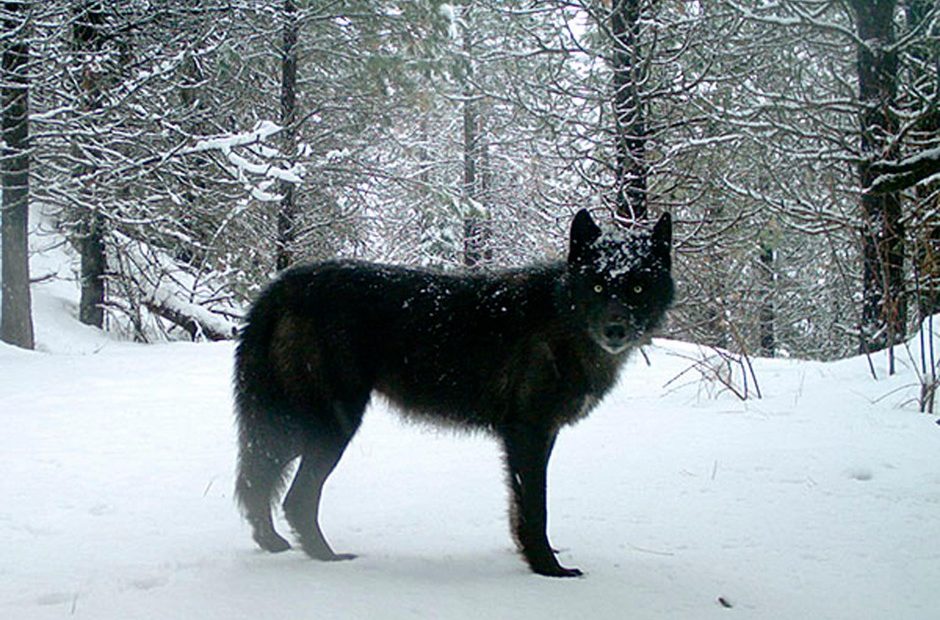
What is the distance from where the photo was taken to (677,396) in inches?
312

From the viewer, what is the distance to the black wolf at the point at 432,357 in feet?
12.4

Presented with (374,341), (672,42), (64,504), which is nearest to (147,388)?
(64,504)

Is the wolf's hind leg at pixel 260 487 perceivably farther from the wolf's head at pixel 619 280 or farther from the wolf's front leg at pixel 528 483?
the wolf's head at pixel 619 280

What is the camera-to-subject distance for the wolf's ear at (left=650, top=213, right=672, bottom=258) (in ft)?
13.1

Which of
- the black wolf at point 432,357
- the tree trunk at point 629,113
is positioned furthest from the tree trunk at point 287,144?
the black wolf at point 432,357

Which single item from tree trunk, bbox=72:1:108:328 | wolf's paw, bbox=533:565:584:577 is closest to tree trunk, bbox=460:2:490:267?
tree trunk, bbox=72:1:108:328

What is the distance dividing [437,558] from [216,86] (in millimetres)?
12230

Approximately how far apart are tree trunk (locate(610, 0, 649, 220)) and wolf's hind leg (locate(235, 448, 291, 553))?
749cm

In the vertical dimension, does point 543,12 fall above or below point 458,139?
above

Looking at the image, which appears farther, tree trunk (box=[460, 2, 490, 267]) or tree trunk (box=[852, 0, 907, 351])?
tree trunk (box=[460, 2, 490, 267])

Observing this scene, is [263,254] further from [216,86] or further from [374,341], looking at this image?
[374,341]

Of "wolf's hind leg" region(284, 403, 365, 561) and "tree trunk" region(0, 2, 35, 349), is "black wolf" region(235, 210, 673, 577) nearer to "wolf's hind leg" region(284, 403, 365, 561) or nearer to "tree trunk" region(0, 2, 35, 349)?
"wolf's hind leg" region(284, 403, 365, 561)

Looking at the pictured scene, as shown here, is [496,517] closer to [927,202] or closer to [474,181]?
[927,202]

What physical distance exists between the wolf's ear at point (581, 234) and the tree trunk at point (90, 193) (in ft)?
25.3
